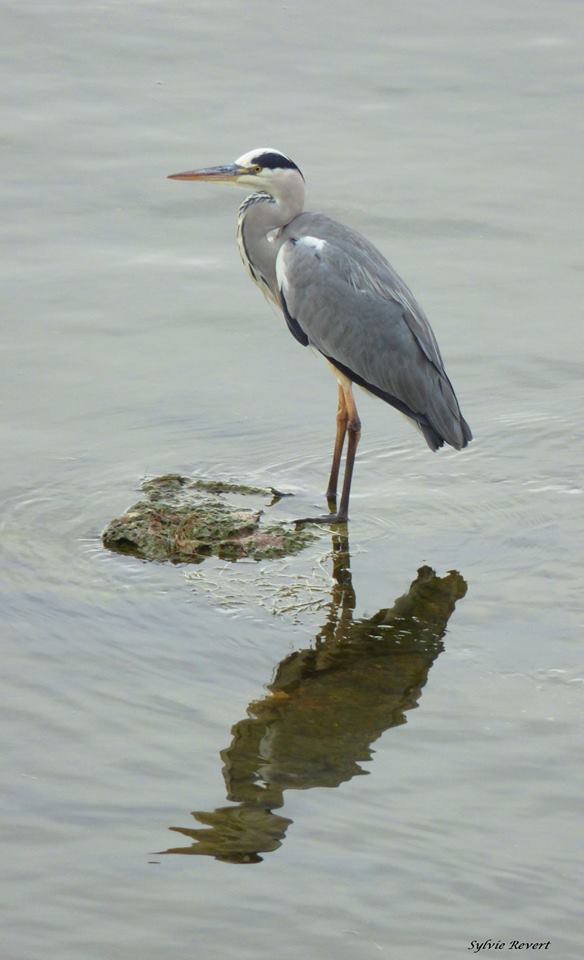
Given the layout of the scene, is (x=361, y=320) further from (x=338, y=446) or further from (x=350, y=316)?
(x=338, y=446)

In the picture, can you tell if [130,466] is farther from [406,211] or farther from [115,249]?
[406,211]

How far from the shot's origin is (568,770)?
187 inches

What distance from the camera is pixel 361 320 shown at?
7090mm

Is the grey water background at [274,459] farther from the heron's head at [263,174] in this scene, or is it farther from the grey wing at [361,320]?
the heron's head at [263,174]

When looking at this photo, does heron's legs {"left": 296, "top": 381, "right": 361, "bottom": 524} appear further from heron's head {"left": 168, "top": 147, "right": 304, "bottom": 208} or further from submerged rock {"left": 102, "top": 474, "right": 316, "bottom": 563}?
heron's head {"left": 168, "top": 147, "right": 304, "bottom": 208}

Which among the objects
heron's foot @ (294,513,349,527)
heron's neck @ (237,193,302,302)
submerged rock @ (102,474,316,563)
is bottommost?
A: submerged rock @ (102,474,316,563)

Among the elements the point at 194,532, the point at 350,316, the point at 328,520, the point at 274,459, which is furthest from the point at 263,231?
the point at 194,532

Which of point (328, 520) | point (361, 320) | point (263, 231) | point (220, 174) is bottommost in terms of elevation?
point (328, 520)

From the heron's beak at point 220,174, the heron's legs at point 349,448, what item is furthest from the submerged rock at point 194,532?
the heron's beak at point 220,174

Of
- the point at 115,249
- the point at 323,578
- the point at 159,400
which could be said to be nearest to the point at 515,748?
the point at 323,578

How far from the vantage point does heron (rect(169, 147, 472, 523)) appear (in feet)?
22.8

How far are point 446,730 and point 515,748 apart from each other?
9.7 inches

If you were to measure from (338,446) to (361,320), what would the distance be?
606 mm

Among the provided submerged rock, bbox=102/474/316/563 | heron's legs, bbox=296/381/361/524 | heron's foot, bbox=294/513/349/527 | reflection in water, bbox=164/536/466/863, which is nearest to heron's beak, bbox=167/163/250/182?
heron's legs, bbox=296/381/361/524
